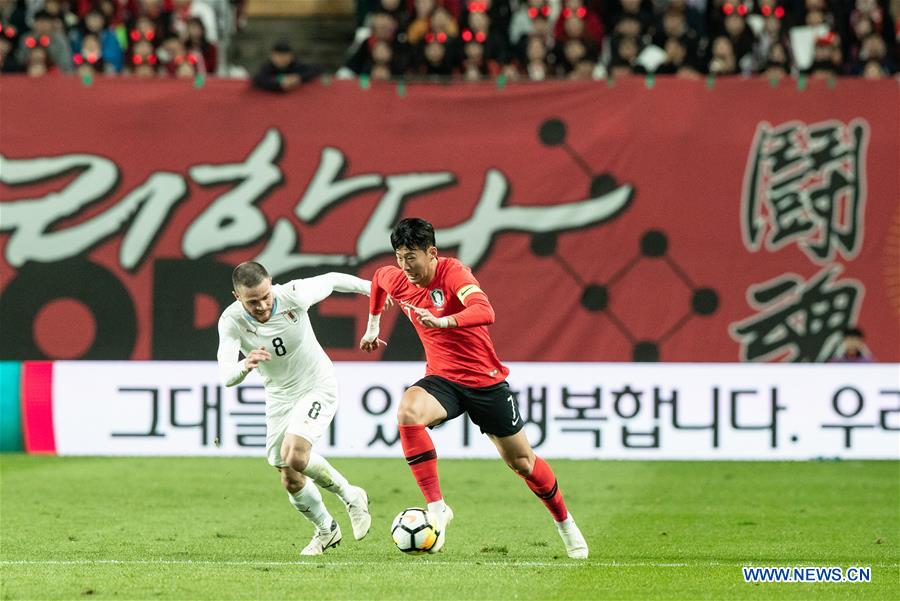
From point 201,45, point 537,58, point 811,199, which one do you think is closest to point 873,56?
point 811,199

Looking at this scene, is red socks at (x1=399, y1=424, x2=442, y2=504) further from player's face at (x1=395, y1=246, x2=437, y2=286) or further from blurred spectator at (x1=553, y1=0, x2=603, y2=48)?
blurred spectator at (x1=553, y1=0, x2=603, y2=48)

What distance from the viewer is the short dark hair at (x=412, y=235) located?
8.49 meters

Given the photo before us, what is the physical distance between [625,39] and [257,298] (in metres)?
10.2

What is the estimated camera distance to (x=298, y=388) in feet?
30.9

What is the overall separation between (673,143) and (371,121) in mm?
3440

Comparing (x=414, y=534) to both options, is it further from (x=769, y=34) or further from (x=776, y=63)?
(x=769, y=34)

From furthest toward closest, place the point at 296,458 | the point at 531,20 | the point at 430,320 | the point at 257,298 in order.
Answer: the point at 531,20 → the point at 296,458 → the point at 257,298 → the point at 430,320

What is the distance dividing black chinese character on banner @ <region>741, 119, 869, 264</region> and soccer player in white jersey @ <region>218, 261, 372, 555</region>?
8742mm

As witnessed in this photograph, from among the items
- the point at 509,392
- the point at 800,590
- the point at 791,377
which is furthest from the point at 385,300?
the point at 791,377

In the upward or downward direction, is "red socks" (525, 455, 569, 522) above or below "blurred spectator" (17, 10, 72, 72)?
below

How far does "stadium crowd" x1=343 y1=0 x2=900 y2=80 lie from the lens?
695 inches

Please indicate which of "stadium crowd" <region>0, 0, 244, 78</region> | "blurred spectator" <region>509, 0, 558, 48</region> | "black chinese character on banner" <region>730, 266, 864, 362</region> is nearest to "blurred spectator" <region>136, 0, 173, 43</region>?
"stadium crowd" <region>0, 0, 244, 78</region>

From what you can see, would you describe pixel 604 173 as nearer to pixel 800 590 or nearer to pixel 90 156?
pixel 90 156

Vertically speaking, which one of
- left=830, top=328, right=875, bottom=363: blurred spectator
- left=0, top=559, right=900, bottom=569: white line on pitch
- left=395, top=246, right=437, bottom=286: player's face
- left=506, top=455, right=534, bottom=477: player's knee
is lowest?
left=830, top=328, right=875, bottom=363: blurred spectator
